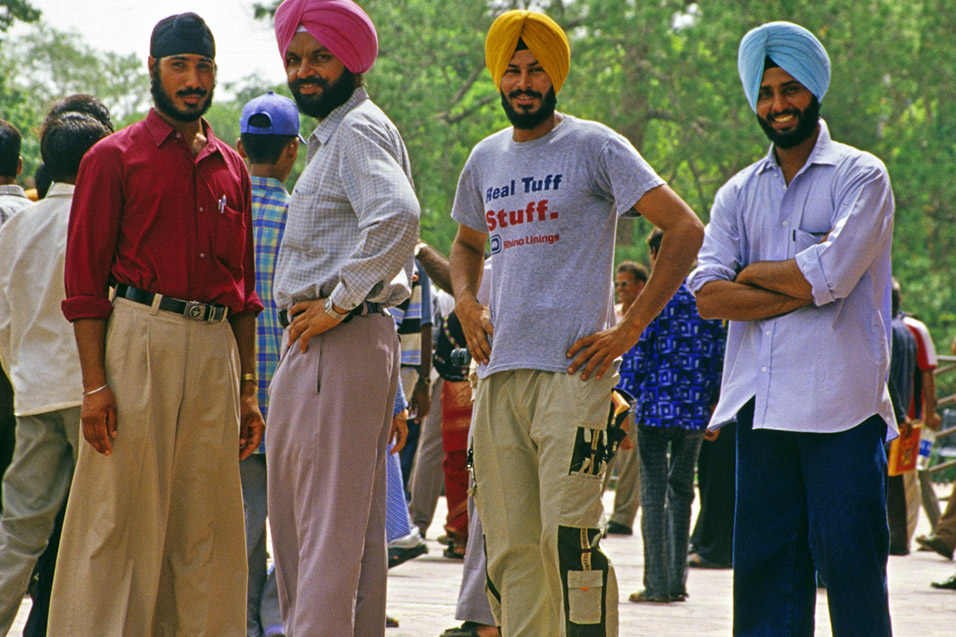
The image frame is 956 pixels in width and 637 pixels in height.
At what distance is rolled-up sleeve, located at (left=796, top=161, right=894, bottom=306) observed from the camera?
3.86m

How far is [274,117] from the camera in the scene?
578 cm

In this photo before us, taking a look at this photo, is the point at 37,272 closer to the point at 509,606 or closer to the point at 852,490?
the point at 509,606

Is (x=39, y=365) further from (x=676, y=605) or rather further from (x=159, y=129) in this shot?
(x=676, y=605)

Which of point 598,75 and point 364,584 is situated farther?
point 598,75

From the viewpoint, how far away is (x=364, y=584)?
4281 mm

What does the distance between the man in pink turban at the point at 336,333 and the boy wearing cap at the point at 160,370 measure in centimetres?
21

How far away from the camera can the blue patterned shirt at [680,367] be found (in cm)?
752

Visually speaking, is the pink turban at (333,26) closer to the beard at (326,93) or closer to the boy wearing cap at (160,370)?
the beard at (326,93)

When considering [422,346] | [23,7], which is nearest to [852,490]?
[422,346]

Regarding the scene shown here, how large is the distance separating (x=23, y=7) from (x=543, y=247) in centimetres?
1616

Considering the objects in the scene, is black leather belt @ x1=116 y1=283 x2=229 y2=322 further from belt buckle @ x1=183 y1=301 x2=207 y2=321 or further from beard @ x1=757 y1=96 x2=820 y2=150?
beard @ x1=757 y1=96 x2=820 y2=150

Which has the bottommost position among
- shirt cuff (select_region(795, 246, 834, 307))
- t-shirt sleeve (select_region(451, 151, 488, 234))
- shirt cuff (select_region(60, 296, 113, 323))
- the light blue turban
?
shirt cuff (select_region(60, 296, 113, 323))

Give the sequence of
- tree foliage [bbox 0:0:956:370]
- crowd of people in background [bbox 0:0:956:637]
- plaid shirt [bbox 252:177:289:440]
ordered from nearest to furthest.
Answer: crowd of people in background [bbox 0:0:956:637] < plaid shirt [bbox 252:177:289:440] < tree foliage [bbox 0:0:956:370]

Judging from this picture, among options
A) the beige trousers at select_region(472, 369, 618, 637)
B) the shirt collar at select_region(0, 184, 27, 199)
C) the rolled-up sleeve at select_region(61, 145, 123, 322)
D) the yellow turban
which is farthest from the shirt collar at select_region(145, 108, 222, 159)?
the shirt collar at select_region(0, 184, 27, 199)
